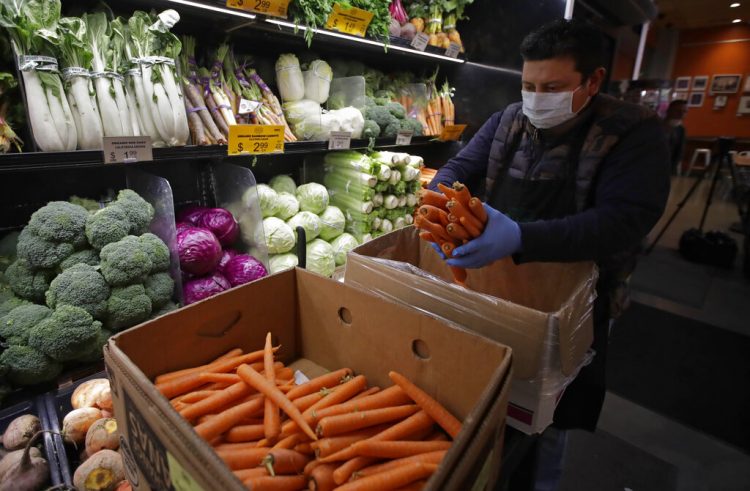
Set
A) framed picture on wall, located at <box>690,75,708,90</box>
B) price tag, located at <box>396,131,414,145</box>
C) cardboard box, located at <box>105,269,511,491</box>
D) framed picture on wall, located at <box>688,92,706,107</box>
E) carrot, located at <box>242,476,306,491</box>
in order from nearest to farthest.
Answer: cardboard box, located at <box>105,269,511,491</box> → carrot, located at <box>242,476,306,491</box> → price tag, located at <box>396,131,414,145</box> → framed picture on wall, located at <box>690,75,708,90</box> → framed picture on wall, located at <box>688,92,706,107</box>

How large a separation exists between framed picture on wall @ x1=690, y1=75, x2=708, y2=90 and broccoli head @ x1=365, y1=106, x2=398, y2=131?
998 centimetres

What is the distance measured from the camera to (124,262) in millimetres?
1249

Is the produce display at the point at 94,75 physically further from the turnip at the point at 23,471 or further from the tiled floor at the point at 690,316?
the tiled floor at the point at 690,316

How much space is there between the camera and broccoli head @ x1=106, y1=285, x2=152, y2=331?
1.26 meters

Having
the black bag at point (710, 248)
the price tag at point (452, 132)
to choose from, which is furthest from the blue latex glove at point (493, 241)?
the black bag at point (710, 248)

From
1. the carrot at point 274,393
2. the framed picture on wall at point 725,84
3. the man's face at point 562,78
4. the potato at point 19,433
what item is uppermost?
the framed picture on wall at point 725,84

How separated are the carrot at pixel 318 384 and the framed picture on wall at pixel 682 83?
11.5 metres

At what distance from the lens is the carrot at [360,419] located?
0.78m

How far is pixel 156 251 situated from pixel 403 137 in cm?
151

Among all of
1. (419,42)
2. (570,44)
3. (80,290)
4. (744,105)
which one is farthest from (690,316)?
(744,105)

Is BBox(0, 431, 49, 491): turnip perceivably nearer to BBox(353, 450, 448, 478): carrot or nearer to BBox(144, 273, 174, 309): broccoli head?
BBox(144, 273, 174, 309): broccoli head

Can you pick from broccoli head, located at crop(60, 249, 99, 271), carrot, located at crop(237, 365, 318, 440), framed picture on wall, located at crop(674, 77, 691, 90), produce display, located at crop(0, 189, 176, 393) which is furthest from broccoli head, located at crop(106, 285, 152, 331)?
framed picture on wall, located at crop(674, 77, 691, 90)

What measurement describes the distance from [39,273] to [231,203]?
805 mm

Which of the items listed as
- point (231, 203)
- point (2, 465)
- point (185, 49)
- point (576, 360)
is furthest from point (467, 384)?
point (185, 49)
